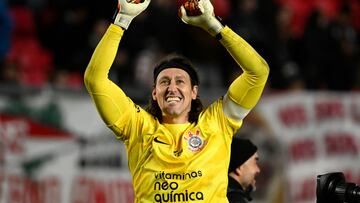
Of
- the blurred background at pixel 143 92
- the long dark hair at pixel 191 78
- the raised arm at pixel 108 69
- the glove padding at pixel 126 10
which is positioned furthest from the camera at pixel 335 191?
the blurred background at pixel 143 92

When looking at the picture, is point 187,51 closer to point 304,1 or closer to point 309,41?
point 309,41

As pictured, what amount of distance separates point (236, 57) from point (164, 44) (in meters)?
5.71

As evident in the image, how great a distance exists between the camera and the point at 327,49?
1175cm

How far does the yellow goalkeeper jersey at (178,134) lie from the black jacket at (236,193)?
2.01 ft

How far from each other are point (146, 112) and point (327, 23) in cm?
696

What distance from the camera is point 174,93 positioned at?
520 cm

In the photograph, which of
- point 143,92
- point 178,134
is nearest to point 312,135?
point 143,92

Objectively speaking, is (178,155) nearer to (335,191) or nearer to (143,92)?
(335,191)

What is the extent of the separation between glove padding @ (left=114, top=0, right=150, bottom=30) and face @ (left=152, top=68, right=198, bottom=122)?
1.26ft

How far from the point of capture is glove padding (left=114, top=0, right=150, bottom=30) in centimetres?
509

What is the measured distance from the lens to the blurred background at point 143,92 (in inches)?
338

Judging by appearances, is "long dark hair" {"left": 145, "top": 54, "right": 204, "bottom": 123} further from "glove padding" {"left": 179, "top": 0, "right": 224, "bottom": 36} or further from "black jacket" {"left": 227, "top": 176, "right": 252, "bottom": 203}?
"black jacket" {"left": 227, "top": 176, "right": 252, "bottom": 203}

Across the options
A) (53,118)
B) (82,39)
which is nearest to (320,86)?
(82,39)

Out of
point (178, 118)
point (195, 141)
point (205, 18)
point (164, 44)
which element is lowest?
point (195, 141)
